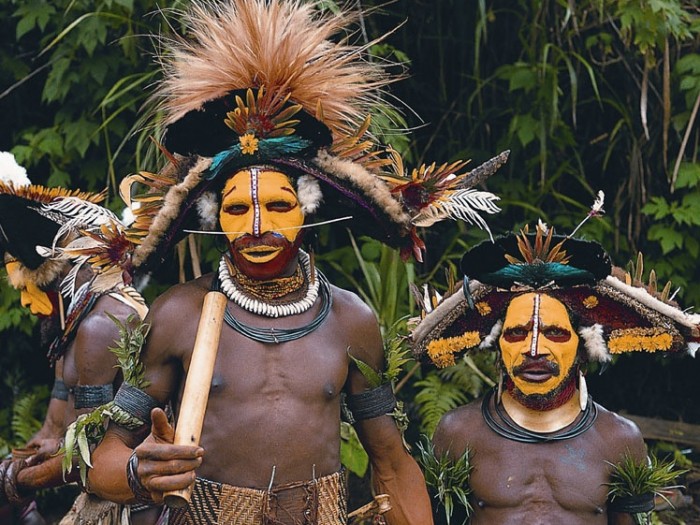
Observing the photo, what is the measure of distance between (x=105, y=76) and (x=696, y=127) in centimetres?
289

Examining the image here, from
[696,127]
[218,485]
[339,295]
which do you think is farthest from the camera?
[696,127]

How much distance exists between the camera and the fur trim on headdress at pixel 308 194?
3.44 metres

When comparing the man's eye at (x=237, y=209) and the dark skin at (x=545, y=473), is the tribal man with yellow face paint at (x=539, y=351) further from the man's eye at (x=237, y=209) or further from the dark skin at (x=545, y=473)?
the man's eye at (x=237, y=209)

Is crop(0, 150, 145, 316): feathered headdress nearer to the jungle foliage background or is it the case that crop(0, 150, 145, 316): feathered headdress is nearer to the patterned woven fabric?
the jungle foliage background

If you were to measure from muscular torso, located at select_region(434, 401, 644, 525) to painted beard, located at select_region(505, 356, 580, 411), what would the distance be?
12 centimetres

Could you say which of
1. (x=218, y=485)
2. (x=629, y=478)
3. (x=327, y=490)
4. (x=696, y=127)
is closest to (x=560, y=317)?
(x=629, y=478)

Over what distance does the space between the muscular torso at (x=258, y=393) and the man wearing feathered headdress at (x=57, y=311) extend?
0.86 m

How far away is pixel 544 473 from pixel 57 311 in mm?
2086

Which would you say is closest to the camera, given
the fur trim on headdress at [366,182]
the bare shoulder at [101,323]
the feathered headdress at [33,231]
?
the fur trim on headdress at [366,182]

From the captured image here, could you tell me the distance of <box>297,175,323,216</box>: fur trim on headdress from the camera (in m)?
3.44

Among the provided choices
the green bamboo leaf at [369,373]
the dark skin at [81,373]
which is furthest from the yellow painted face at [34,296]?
the green bamboo leaf at [369,373]

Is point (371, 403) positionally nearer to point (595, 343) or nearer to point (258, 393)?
→ point (258, 393)

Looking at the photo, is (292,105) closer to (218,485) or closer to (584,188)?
(218,485)

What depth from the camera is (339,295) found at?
358 centimetres
